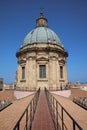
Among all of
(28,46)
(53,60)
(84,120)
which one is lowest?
(84,120)

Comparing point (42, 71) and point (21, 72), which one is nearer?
point (42, 71)

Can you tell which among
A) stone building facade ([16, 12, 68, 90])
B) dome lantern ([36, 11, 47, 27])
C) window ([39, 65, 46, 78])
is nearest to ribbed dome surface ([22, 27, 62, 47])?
stone building facade ([16, 12, 68, 90])

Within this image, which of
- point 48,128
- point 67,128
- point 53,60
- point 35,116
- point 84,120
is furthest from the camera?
point 53,60

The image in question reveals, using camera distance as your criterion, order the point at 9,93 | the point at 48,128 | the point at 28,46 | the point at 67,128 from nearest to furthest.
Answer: the point at 48,128
the point at 67,128
the point at 9,93
the point at 28,46

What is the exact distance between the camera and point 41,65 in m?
27.5

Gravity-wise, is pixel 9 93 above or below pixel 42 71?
below

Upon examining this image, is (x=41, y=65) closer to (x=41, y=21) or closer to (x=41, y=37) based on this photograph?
(x=41, y=37)

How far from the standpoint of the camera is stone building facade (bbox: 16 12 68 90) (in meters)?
27.0

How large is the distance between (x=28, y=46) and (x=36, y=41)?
6.18 feet

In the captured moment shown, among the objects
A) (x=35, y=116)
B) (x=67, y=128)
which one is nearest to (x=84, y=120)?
(x=67, y=128)

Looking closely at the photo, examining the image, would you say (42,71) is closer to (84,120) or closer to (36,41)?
(36,41)

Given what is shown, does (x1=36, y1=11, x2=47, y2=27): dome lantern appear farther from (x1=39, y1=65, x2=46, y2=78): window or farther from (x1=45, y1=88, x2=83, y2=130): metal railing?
(x1=45, y1=88, x2=83, y2=130): metal railing

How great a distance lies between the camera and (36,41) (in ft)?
97.3

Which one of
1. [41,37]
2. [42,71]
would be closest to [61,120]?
[42,71]
